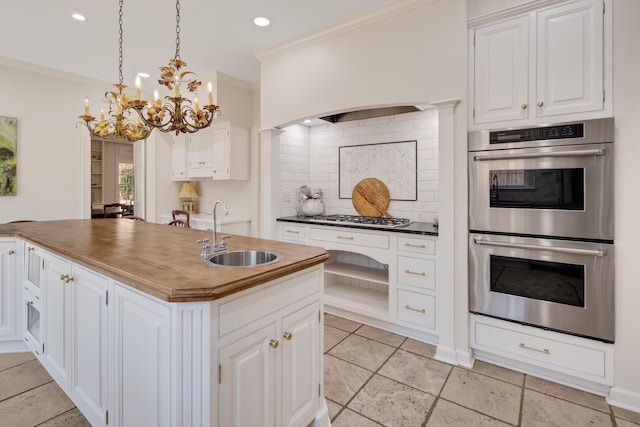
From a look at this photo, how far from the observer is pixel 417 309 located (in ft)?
8.86

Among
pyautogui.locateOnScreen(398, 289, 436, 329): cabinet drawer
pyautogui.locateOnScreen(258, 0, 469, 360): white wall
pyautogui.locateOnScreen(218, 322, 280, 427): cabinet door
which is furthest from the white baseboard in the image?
pyautogui.locateOnScreen(218, 322, 280, 427): cabinet door

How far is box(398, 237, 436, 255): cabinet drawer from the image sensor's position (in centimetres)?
259

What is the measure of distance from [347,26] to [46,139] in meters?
4.15

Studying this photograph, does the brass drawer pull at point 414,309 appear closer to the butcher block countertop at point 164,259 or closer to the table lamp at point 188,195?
the butcher block countertop at point 164,259

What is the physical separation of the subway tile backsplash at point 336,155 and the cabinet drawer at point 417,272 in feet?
2.51

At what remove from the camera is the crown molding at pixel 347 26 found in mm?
2595

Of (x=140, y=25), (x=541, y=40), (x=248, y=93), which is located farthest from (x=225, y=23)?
(x=541, y=40)

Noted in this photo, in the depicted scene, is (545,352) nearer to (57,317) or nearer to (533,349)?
(533,349)

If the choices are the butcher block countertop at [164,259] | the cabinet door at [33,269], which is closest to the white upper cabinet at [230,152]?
the butcher block countertop at [164,259]

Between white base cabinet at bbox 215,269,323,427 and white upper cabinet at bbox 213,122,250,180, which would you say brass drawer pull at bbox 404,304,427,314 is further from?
white upper cabinet at bbox 213,122,250,180

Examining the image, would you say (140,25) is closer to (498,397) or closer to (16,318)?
(16,318)

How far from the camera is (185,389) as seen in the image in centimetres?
114

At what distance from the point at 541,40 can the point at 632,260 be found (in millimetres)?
1524

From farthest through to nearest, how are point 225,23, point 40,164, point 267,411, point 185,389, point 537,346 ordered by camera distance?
1. point 40,164
2. point 225,23
3. point 537,346
4. point 267,411
5. point 185,389
